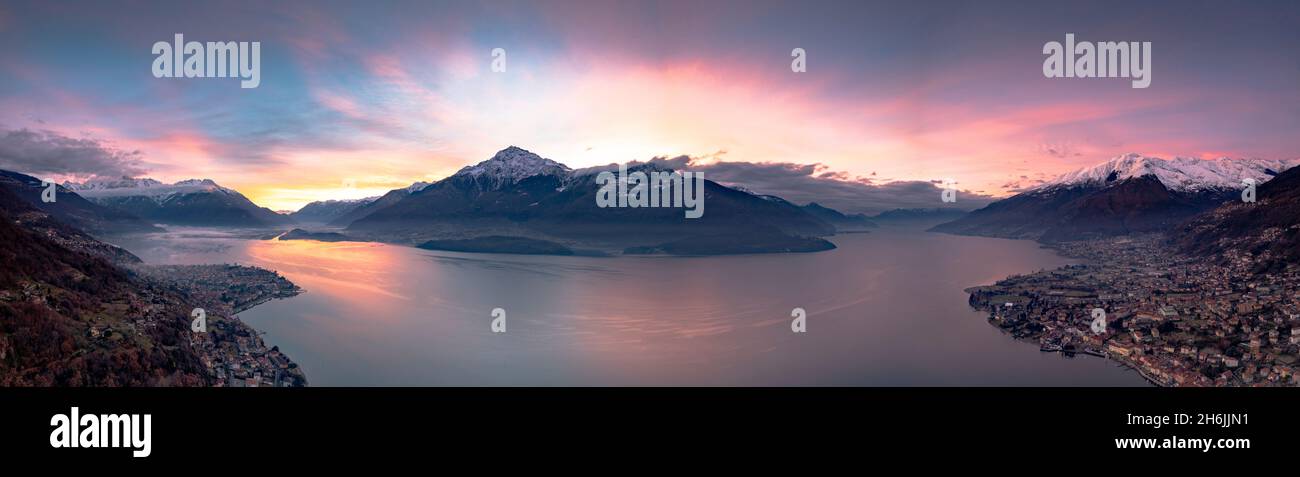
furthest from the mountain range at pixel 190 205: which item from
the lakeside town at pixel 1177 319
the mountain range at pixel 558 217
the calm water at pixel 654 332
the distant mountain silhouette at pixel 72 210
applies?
the lakeside town at pixel 1177 319

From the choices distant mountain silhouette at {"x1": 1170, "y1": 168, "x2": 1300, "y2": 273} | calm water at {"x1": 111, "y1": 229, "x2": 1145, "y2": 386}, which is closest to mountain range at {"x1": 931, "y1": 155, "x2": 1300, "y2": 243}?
distant mountain silhouette at {"x1": 1170, "y1": 168, "x2": 1300, "y2": 273}

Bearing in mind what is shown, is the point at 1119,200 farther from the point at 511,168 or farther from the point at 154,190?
the point at 154,190

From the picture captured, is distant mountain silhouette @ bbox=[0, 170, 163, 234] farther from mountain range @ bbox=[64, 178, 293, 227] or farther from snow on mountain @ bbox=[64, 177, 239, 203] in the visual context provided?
snow on mountain @ bbox=[64, 177, 239, 203]

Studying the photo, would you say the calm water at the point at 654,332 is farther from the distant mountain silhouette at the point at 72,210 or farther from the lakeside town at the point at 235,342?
the distant mountain silhouette at the point at 72,210

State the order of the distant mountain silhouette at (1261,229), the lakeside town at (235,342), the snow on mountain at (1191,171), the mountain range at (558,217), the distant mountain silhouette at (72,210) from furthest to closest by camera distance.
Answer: the snow on mountain at (1191,171) → the mountain range at (558,217) → the distant mountain silhouette at (72,210) → the distant mountain silhouette at (1261,229) → the lakeside town at (235,342)

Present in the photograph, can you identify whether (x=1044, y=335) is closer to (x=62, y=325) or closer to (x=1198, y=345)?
(x=1198, y=345)

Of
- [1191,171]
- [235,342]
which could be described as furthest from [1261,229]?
[1191,171]

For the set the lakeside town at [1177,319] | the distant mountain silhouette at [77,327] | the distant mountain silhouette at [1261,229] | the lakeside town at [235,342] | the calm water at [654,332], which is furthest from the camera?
the distant mountain silhouette at [1261,229]

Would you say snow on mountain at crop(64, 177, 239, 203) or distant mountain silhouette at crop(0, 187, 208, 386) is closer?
distant mountain silhouette at crop(0, 187, 208, 386)
